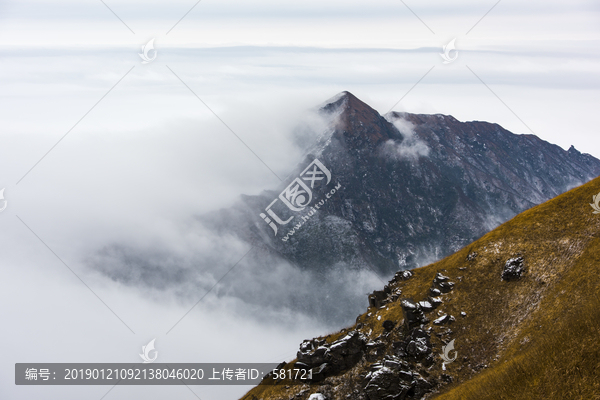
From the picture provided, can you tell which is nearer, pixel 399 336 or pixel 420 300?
pixel 399 336

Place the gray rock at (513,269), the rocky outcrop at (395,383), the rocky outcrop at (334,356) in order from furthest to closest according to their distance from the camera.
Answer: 1. the rocky outcrop at (334,356)
2. the gray rock at (513,269)
3. the rocky outcrop at (395,383)

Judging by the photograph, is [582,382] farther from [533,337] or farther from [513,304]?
[513,304]

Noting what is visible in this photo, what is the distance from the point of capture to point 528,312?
59000 mm

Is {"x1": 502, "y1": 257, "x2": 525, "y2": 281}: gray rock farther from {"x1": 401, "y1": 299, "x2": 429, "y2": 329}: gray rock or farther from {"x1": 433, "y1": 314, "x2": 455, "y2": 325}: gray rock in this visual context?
{"x1": 401, "y1": 299, "x2": 429, "y2": 329}: gray rock

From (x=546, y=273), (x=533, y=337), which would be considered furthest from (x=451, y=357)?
(x=546, y=273)

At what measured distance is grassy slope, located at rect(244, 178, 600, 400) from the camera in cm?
4081

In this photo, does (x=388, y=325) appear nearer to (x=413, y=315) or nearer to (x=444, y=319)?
(x=413, y=315)

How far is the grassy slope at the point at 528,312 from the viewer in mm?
40812

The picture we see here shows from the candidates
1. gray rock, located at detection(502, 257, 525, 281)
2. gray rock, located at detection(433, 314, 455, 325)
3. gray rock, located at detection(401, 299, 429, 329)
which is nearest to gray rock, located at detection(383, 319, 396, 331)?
gray rock, located at detection(401, 299, 429, 329)

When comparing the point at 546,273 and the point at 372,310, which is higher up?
the point at 372,310

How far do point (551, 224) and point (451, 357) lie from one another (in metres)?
31.4

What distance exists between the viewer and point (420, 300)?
76125 millimetres

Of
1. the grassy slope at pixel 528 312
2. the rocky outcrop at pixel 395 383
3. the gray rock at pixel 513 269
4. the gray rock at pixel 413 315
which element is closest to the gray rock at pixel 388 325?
the grassy slope at pixel 528 312

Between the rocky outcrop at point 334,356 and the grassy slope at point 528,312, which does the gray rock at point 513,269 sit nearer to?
the grassy slope at point 528,312
